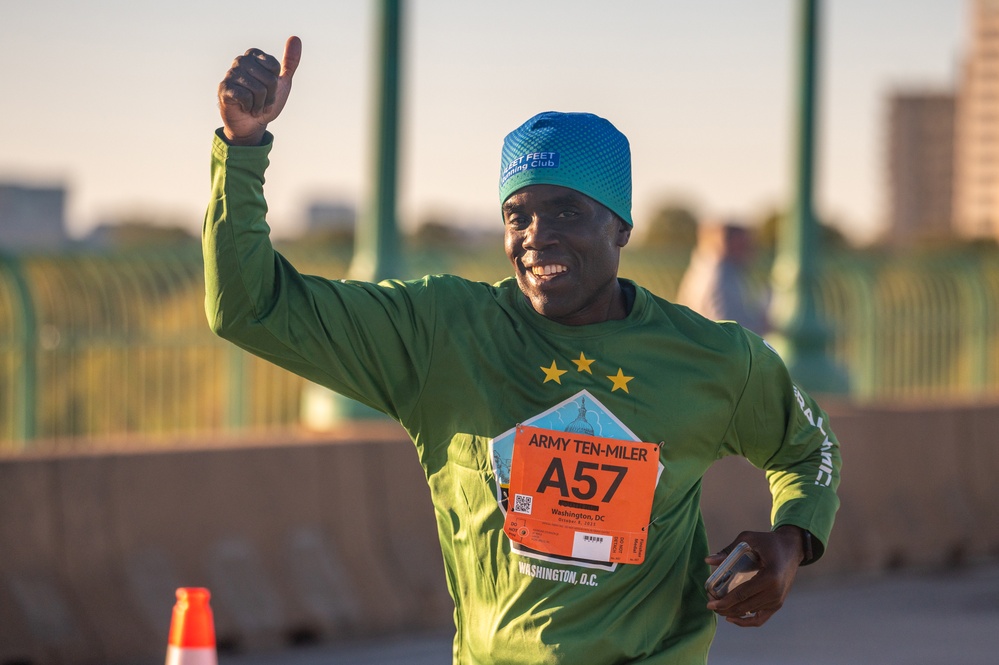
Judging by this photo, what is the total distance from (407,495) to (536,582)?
502 cm

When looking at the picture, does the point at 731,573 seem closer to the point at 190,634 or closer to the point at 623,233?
the point at 623,233

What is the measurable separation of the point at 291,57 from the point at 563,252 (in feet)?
2.34

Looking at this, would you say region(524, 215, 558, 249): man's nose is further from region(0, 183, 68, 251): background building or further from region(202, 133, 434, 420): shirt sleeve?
region(0, 183, 68, 251): background building

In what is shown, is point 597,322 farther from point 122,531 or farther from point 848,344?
point 848,344

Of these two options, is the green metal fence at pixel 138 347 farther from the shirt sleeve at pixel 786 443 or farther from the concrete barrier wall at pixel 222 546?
the shirt sleeve at pixel 786 443

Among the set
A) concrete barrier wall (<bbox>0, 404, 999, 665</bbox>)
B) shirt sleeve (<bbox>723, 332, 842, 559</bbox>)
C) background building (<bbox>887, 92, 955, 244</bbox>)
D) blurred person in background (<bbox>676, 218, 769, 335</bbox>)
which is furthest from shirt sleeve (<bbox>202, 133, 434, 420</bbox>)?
background building (<bbox>887, 92, 955, 244</bbox>)

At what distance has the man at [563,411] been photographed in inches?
136

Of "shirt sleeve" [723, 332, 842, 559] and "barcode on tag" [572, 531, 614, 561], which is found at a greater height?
"shirt sleeve" [723, 332, 842, 559]

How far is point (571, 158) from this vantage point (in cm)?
358

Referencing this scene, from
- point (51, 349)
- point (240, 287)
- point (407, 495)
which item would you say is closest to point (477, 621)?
point (240, 287)

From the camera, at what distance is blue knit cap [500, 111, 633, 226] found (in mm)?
3580

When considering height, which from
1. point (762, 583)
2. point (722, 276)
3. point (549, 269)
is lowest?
point (762, 583)

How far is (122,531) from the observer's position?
24.0 feet

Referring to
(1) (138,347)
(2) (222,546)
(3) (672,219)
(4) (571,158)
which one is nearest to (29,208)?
(3) (672,219)
